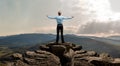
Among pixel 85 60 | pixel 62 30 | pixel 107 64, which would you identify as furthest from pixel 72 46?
pixel 107 64

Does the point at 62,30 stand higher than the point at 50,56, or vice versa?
the point at 62,30

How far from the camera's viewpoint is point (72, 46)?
40219 mm

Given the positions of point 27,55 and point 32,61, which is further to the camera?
point 27,55

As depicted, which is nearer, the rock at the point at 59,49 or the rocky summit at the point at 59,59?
the rocky summit at the point at 59,59

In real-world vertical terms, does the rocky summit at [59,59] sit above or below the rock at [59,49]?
below

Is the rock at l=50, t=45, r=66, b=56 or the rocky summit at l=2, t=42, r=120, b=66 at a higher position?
the rock at l=50, t=45, r=66, b=56

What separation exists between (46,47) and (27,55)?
19.5 feet

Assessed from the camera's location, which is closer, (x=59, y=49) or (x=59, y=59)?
(x=59, y=59)

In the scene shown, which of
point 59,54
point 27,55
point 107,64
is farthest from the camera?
point 59,54

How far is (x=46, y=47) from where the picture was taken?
3956 centimetres

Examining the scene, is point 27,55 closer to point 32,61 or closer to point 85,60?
point 32,61

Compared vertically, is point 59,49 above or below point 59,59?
above

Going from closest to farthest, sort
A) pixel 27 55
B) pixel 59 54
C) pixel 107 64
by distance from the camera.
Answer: pixel 107 64 → pixel 27 55 → pixel 59 54

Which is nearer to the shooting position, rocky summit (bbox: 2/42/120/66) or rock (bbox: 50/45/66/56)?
rocky summit (bbox: 2/42/120/66)
